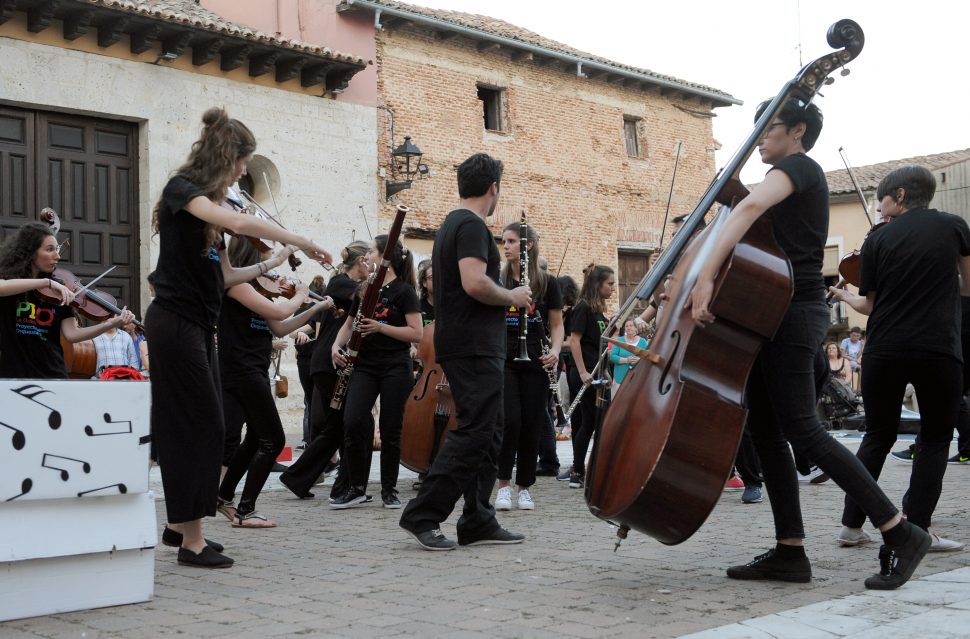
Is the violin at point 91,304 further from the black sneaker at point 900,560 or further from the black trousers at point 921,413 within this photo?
the black sneaker at point 900,560

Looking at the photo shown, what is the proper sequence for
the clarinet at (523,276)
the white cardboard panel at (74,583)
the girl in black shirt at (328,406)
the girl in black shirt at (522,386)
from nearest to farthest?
the white cardboard panel at (74,583), the clarinet at (523,276), the girl in black shirt at (522,386), the girl in black shirt at (328,406)

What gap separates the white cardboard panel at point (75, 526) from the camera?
396 cm

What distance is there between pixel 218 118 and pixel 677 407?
256 centimetres

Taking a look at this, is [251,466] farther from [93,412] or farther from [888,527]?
[888,527]

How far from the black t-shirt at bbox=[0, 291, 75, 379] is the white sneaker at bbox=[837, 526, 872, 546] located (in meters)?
4.35

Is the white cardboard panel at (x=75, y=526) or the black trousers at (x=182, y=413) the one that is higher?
the black trousers at (x=182, y=413)

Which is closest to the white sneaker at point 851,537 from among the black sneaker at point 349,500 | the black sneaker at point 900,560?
the black sneaker at point 900,560

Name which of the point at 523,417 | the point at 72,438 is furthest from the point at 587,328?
the point at 72,438

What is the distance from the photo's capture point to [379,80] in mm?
20188

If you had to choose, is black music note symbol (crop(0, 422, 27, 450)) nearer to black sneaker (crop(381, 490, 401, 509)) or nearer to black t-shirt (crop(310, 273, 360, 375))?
black sneaker (crop(381, 490, 401, 509))

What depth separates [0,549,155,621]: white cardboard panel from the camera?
400 centimetres

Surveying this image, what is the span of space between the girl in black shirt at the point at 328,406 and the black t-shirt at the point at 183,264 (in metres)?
3.02

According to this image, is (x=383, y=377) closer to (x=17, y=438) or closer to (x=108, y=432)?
(x=108, y=432)

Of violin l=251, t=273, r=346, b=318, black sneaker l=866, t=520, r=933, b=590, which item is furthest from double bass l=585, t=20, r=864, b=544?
violin l=251, t=273, r=346, b=318
